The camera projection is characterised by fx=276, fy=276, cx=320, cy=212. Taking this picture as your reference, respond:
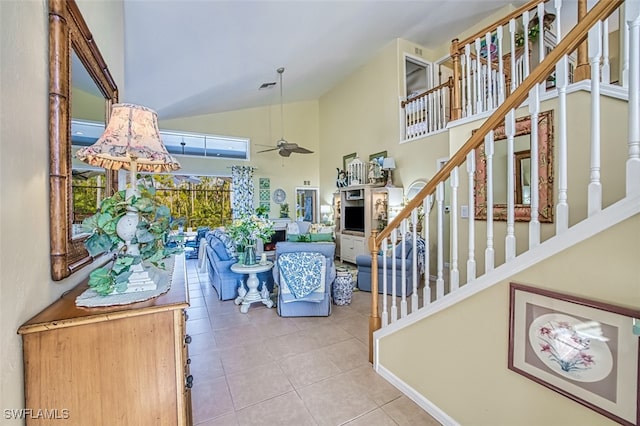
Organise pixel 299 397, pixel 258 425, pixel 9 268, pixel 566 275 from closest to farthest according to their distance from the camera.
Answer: pixel 9 268
pixel 566 275
pixel 258 425
pixel 299 397

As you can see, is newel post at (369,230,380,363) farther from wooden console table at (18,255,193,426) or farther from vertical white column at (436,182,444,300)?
wooden console table at (18,255,193,426)

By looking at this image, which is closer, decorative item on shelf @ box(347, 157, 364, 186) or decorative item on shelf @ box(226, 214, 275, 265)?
decorative item on shelf @ box(226, 214, 275, 265)

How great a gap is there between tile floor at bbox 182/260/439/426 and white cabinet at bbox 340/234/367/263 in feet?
9.39

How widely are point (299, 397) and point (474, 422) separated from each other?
1132 mm

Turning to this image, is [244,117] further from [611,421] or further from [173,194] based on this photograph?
[611,421]

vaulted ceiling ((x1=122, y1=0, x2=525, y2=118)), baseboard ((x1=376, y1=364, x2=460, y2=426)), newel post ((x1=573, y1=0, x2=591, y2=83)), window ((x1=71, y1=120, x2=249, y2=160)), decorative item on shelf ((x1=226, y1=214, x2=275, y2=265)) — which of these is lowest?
baseboard ((x1=376, y1=364, x2=460, y2=426))

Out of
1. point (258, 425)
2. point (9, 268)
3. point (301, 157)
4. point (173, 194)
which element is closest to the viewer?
point (9, 268)

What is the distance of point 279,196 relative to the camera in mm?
8445

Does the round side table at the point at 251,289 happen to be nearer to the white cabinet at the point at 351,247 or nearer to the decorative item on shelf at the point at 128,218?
the decorative item on shelf at the point at 128,218

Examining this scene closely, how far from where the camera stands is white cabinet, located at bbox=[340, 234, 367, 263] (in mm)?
6349

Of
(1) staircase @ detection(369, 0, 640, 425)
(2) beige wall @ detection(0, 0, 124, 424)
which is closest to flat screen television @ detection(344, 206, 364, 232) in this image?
(1) staircase @ detection(369, 0, 640, 425)

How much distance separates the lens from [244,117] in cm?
797

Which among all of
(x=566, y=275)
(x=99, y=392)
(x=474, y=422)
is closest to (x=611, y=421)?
(x=566, y=275)

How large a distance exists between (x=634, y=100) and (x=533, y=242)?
2.12ft
